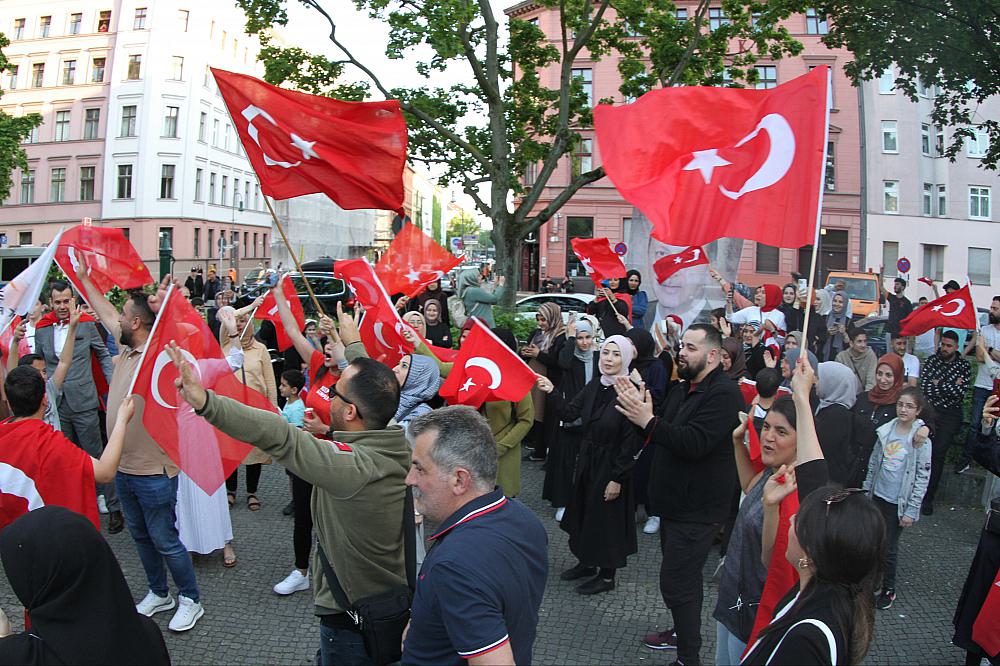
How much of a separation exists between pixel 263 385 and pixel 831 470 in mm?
4676

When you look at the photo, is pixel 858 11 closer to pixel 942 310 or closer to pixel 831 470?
pixel 942 310

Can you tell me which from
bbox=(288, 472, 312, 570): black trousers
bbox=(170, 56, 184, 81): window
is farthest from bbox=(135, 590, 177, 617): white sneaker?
bbox=(170, 56, 184, 81): window

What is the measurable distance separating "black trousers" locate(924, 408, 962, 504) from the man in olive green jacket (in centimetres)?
617

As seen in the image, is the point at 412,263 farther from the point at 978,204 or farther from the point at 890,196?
the point at 978,204

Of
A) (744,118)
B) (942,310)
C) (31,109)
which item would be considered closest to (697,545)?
(744,118)

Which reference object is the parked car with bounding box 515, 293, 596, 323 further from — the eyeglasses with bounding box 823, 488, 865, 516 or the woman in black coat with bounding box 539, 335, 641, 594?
the eyeglasses with bounding box 823, 488, 865, 516

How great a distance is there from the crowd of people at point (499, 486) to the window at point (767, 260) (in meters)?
34.7

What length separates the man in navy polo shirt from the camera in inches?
87.0

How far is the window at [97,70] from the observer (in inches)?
2015

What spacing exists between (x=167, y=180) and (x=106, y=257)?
1821 inches

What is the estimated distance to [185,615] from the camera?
16.5 feet

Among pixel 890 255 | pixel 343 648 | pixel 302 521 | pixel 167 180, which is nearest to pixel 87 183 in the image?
pixel 167 180

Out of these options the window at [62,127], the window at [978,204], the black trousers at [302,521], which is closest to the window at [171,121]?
the window at [62,127]

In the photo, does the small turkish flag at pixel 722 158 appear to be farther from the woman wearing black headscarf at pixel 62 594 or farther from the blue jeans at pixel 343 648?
the woman wearing black headscarf at pixel 62 594
